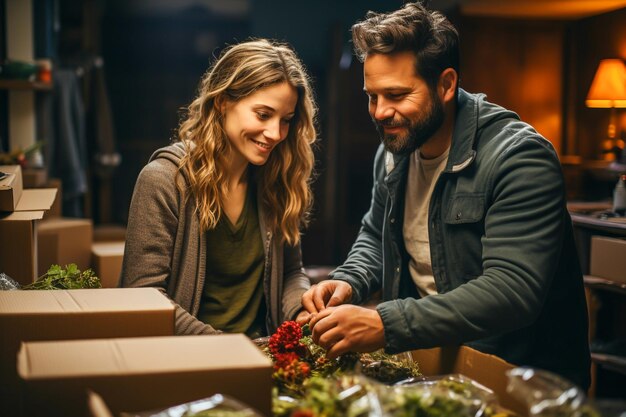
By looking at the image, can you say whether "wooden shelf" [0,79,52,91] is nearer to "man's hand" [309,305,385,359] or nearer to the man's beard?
the man's beard

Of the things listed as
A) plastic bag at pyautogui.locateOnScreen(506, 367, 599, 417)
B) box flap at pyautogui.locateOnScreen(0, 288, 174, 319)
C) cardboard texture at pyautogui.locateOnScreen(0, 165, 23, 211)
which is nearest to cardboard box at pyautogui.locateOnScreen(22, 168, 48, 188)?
cardboard texture at pyautogui.locateOnScreen(0, 165, 23, 211)

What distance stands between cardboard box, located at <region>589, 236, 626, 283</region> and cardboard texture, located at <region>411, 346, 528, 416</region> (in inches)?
72.3

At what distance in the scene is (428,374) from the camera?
5.65 ft

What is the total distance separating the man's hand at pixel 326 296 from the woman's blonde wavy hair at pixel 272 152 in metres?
0.29

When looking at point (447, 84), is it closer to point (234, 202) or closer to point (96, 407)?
point (234, 202)

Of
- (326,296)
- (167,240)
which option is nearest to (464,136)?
(326,296)

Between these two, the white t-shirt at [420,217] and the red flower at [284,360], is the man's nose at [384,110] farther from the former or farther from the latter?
the red flower at [284,360]

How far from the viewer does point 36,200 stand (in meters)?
2.17

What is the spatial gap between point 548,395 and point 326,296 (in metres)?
0.98

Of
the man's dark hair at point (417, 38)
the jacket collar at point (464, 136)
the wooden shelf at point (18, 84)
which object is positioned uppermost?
the man's dark hair at point (417, 38)

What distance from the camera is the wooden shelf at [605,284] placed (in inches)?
140

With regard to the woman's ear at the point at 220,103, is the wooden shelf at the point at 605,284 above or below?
below

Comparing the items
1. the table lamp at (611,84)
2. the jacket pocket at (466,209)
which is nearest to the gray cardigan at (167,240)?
the jacket pocket at (466,209)

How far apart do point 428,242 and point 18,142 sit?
3370mm
